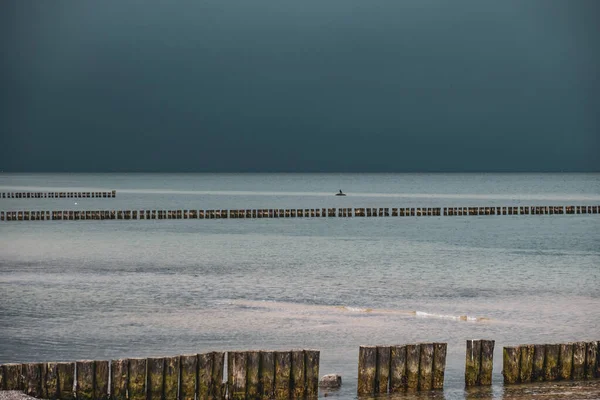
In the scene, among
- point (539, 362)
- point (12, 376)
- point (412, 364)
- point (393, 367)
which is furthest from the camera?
point (539, 362)

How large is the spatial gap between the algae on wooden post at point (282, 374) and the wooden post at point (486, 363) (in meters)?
4.31

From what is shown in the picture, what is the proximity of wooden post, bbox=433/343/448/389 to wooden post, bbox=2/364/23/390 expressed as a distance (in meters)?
8.15

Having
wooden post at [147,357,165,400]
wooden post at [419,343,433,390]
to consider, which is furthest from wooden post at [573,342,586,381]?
wooden post at [147,357,165,400]

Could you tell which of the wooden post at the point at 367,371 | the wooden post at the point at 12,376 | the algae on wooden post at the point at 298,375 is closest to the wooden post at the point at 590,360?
the wooden post at the point at 367,371

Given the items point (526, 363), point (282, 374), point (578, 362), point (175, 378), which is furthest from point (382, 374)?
point (578, 362)

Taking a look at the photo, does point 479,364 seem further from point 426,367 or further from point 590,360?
point 590,360

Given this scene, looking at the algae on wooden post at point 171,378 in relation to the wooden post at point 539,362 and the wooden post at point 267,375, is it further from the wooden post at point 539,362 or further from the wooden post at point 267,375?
the wooden post at point 539,362

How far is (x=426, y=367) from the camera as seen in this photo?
18.8 metres

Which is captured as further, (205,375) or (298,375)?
(298,375)

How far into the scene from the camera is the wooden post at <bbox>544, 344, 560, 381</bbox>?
1945cm

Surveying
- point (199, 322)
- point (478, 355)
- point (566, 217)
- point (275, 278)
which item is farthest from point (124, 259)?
point (566, 217)

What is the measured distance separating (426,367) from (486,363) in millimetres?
1611

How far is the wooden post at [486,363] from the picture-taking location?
761 inches

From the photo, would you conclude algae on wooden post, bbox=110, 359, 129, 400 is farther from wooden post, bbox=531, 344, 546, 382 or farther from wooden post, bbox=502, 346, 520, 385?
wooden post, bbox=531, 344, 546, 382
